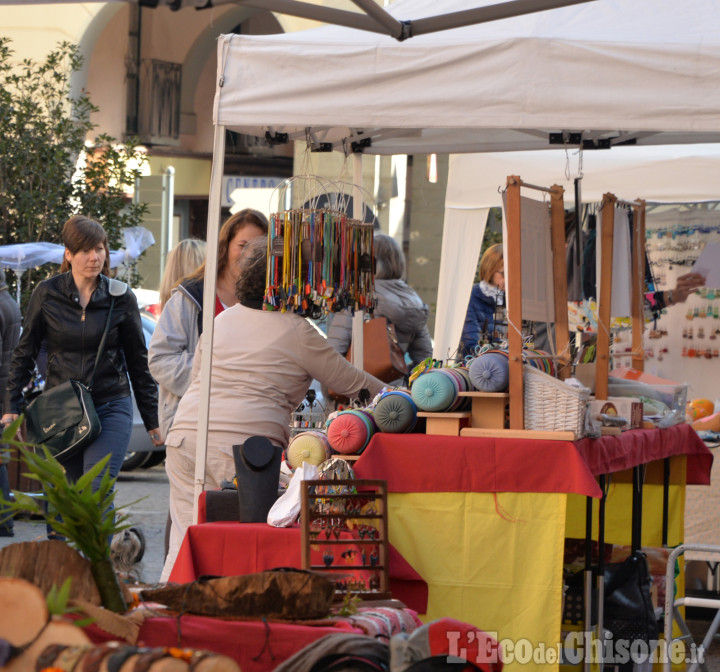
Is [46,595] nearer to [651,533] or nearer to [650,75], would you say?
[650,75]

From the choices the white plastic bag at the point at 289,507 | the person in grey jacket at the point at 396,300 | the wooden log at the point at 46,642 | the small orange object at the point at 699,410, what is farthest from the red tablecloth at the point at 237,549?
the small orange object at the point at 699,410

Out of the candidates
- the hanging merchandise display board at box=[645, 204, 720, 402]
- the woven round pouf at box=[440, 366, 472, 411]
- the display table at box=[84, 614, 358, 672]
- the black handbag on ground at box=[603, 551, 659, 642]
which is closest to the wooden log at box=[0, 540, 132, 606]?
the display table at box=[84, 614, 358, 672]

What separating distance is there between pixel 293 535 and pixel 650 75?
189cm

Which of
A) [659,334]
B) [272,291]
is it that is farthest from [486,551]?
[659,334]

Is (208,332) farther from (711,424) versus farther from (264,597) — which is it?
(711,424)

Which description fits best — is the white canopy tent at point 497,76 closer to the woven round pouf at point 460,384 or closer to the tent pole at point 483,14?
the tent pole at point 483,14

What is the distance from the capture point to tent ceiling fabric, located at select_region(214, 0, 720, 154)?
380cm

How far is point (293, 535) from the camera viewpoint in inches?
138

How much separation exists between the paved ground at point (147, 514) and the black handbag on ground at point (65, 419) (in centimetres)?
44

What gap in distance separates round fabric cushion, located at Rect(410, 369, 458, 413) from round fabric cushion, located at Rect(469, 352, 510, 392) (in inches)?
4.3

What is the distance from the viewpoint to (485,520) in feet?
12.6

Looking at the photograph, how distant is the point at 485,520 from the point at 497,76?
1.48 meters

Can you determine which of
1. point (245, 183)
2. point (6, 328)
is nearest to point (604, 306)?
point (6, 328)

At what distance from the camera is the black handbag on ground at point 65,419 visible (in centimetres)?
527
